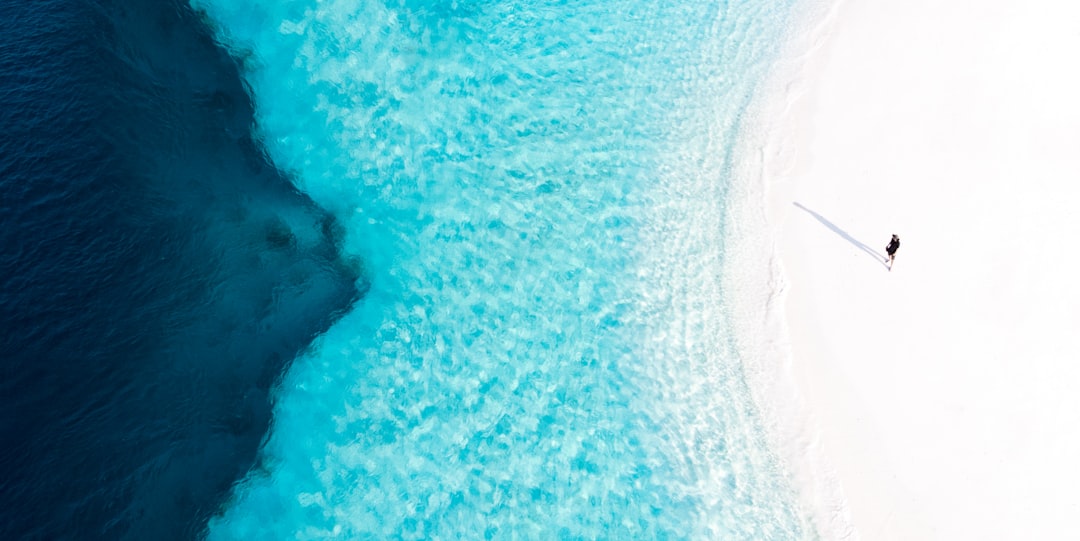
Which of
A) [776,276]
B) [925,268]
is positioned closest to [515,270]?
[776,276]

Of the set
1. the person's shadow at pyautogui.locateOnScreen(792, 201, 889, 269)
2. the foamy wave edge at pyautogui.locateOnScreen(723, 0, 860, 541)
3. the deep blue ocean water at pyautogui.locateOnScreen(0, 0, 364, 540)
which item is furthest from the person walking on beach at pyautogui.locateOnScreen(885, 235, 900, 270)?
the deep blue ocean water at pyautogui.locateOnScreen(0, 0, 364, 540)

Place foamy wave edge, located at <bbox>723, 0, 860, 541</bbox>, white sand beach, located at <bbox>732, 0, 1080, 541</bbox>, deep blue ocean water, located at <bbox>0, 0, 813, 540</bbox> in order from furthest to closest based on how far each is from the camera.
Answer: deep blue ocean water, located at <bbox>0, 0, 813, 540</bbox> < foamy wave edge, located at <bbox>723, 0, 860, 541</bbox> < white sand beach, located at <bbox>732, 0, 1080, 541</bbox>

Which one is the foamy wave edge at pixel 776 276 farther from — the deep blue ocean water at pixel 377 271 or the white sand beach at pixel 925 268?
the deep blue ocean water at pixel 377 271

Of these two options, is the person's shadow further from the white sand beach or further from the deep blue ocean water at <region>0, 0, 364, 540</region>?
the deep blue ocean water at <region>0, 0, 364, 540</region>

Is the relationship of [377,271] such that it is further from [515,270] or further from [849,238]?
[849,238]

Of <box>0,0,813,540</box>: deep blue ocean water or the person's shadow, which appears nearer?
<box>0,0,813,540</box>: deep blue ocean water

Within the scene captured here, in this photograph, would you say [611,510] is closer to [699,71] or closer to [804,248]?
[804,248]

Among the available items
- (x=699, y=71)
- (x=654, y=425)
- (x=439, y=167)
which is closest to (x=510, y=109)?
(x=439, y=167)

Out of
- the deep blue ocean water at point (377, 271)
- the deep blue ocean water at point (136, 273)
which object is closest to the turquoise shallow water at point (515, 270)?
the deep blue ocean water at point (377, 271)
